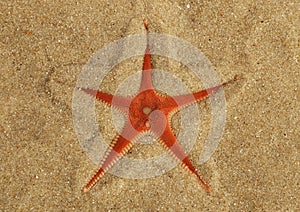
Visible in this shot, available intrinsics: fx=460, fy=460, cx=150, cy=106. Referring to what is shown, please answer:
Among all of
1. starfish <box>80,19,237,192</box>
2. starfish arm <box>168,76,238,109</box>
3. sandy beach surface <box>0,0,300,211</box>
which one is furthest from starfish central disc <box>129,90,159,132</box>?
sandy beach surface <box>0,0,300,211</box>

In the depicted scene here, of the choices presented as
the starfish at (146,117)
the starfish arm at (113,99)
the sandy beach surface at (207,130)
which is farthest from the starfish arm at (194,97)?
the starfish arm at (113,99)

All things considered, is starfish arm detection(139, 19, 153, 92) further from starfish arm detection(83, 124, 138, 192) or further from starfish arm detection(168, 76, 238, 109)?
starfish arm detection(83, 124, 138, 192)

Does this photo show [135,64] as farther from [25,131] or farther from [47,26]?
[25,131]

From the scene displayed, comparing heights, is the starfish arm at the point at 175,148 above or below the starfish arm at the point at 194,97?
below

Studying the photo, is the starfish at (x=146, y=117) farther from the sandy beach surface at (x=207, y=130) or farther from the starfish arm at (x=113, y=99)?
the sandy beach surface at (x=207, y=130)

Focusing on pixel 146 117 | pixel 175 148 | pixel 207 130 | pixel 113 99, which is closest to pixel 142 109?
pixel 146 117

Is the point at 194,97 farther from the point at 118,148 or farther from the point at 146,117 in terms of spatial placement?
the point at 118,148
